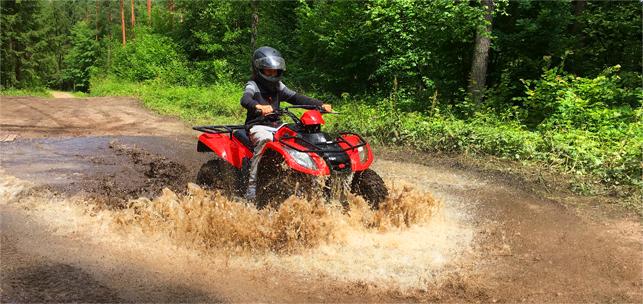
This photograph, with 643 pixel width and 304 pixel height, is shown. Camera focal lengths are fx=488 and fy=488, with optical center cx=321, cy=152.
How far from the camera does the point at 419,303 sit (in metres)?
3.64

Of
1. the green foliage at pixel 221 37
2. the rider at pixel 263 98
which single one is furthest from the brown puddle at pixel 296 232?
the green foliage at pixel 221 37

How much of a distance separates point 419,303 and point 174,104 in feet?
50.1

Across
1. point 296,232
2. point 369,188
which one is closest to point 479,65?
point 369,188

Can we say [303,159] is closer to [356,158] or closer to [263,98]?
[356,158]

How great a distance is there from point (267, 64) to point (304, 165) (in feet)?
5.03

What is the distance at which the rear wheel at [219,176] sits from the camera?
5930 mm

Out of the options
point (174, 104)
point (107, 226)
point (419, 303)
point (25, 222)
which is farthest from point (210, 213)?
point (174, 104)

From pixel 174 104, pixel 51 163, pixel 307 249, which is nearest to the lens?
pixel 307 249

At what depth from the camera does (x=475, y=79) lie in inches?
479

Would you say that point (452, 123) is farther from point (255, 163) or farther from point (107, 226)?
point (107, 226)

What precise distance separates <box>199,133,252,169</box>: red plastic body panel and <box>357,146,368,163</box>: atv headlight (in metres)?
1.29

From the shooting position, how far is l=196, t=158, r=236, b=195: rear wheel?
593 cm

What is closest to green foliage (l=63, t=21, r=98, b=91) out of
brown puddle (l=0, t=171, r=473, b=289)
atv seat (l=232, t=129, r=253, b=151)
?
atv seat (l=232, t=129, r=253, b=151)

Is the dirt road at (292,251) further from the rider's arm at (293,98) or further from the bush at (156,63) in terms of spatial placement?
the bush at (156,63)
